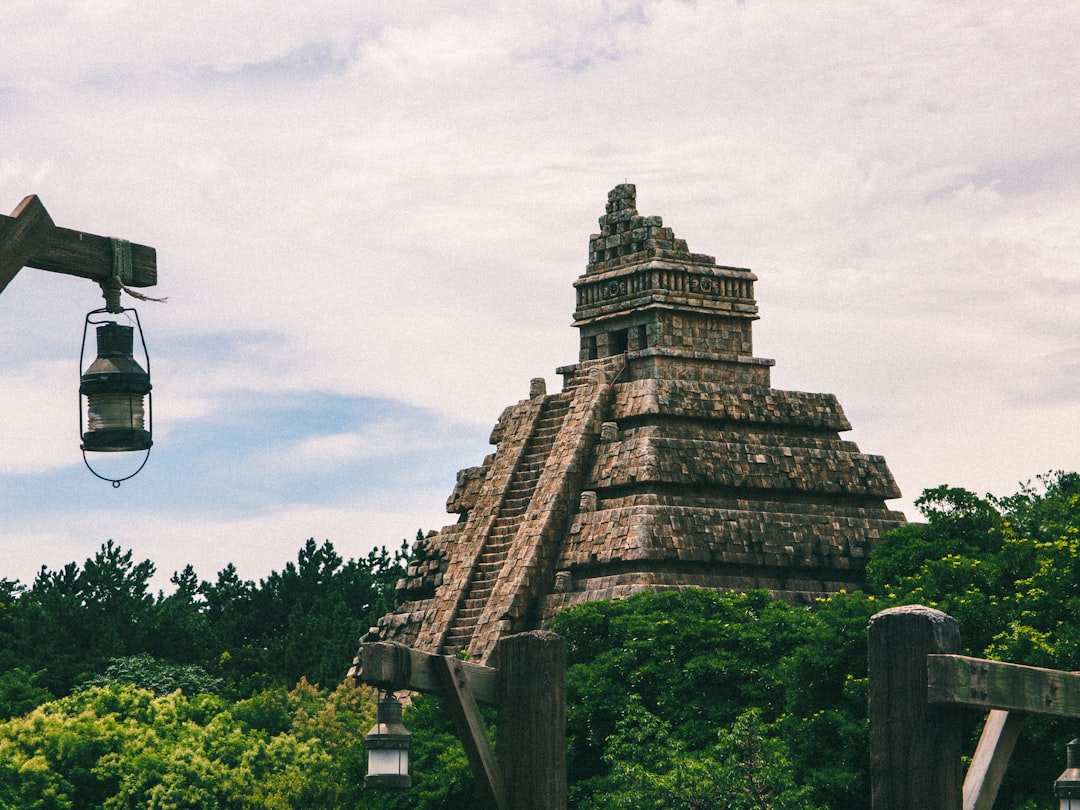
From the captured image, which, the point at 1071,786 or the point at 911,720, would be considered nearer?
the point at 911,720

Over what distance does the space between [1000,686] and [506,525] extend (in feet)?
160

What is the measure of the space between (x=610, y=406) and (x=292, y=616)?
25335 mm

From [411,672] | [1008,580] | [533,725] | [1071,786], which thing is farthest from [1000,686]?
[1008,580]

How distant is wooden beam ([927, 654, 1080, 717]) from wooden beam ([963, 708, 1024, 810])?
11 cm

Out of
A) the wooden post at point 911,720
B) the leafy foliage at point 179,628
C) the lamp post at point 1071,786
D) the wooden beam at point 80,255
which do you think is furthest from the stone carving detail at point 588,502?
the wooden post at point 911,720

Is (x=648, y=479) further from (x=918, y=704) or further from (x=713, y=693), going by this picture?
(x=918, y=704)

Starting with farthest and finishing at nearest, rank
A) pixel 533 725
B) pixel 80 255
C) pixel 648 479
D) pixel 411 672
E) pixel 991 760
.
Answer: pixel 648 479, pixel 533 725, pixel 411 672, pixel 80 255, pixel 991 760

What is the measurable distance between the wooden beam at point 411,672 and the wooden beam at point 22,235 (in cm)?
258

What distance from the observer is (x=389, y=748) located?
12031 mm

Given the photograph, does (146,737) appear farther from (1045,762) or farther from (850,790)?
(1045,762)

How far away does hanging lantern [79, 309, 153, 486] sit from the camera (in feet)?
37.7

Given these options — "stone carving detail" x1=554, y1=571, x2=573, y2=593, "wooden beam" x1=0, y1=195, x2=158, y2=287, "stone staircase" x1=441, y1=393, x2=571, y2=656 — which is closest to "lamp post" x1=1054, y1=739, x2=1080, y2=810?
"wooden beam" x1=0, y1=195, x2=158, y2=287

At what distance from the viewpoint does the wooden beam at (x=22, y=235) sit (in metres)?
10.6

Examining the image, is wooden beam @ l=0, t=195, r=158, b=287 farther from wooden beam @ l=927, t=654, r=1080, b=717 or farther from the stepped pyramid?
the stepped pyramid
